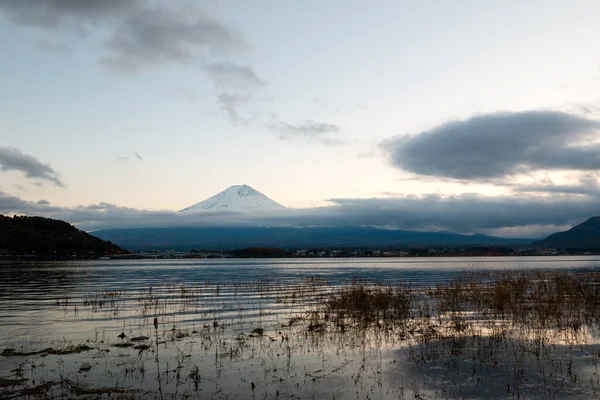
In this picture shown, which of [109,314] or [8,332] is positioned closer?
[8,332]

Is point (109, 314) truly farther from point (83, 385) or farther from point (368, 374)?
point (368, 374)

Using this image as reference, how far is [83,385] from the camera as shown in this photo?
45.3 ft

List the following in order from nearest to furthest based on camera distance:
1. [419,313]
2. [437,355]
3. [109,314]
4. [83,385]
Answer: [83,385] → [437,355] → [419,313] → [109,314]

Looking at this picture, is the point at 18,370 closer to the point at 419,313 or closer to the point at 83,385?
the point at 83,385

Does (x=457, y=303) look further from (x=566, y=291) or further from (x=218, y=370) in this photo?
(x=218, y=370)

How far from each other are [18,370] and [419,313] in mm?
20838

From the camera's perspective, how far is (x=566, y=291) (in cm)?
3669

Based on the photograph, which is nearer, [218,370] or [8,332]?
[218,370]

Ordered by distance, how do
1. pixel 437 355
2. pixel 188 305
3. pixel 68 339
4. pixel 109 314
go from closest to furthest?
pixel 437 355, pixel 68 339, pixel 109 314, pixel 188 305

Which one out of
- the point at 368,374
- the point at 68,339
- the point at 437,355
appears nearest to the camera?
the point at 368,374

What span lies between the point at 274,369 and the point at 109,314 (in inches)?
733

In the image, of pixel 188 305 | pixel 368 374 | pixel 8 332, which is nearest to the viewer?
pixel 368 374

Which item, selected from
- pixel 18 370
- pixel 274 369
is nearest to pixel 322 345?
pixel 274 369

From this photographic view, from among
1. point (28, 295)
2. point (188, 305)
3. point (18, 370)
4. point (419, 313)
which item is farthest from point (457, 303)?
point (28, 295)
